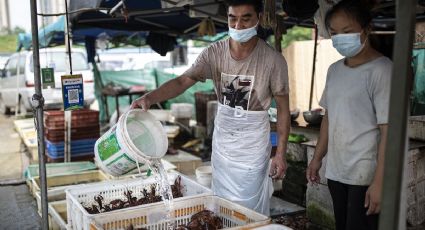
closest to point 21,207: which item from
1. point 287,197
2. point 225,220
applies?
point 287,197

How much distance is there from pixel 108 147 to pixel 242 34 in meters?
1.25

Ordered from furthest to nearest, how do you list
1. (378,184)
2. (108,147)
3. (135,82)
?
(135,82) < (108,147) < (378,184)

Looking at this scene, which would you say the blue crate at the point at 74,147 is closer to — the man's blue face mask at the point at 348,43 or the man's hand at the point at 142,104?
the man's hand at the point at 142,104

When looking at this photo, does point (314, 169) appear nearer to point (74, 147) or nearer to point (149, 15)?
point (149, 15)

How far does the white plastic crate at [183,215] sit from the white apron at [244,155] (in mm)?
459

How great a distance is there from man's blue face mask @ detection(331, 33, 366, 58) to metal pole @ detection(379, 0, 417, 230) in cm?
104

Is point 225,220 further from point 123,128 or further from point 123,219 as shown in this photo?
point 123,128

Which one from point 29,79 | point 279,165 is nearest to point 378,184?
point 279,165

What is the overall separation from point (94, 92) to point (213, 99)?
16.9ft

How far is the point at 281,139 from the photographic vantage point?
3.20 metres

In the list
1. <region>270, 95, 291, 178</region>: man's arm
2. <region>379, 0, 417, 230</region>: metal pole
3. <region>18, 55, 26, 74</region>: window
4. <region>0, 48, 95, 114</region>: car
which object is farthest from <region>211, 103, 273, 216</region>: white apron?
<region>18, 55, 26, 74</region>: window

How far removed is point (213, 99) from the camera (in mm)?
10352

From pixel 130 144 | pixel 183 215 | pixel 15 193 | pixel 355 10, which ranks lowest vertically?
pixel 15 193

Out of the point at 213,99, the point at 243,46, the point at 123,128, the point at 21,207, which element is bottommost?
the point at 21,207
